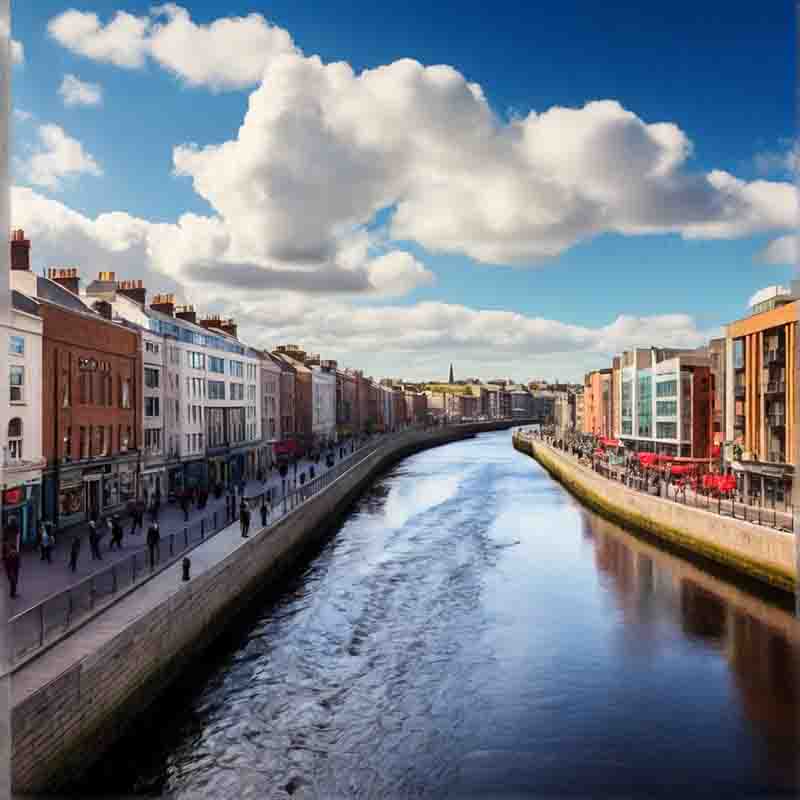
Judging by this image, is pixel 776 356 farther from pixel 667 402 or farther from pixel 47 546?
pixel 47 546

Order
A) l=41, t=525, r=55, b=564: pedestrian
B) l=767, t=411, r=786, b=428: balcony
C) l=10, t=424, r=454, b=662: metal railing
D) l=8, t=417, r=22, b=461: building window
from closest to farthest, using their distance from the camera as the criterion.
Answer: l=10, t=424, r=454, b=662: metal railing < l=41, t=525, r=55, b=564: pedestrian < l=8, t=417, r=22, b=461: building window < l=767, t=411, r=786, b=428: balcony

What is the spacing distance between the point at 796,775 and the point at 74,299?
120 ft

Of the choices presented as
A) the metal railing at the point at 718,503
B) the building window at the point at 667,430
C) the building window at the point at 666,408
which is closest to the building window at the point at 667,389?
the building window at the point at 666,408

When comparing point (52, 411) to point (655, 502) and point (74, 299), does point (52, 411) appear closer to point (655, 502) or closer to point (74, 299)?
point (74, 299)

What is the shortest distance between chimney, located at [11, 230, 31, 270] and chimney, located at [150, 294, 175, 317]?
18.1 meters

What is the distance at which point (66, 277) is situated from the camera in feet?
137

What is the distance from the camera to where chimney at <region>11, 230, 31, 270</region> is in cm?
3372

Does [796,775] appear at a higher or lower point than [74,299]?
lower

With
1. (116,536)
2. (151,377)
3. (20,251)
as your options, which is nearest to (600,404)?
(151,377)

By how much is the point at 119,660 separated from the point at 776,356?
40128 mm

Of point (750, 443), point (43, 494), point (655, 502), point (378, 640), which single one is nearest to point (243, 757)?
point (378, 640)

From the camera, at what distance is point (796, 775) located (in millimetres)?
15953

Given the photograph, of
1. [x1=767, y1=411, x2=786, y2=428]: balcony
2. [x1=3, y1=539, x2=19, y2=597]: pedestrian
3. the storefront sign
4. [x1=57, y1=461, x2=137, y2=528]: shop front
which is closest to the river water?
[x1=3, y1=539, x2=19, y2=597]: pedestrian

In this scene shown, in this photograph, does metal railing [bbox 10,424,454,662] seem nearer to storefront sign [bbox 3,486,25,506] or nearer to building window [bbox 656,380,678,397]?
storefront sign [bbox 3,486,25,506]
